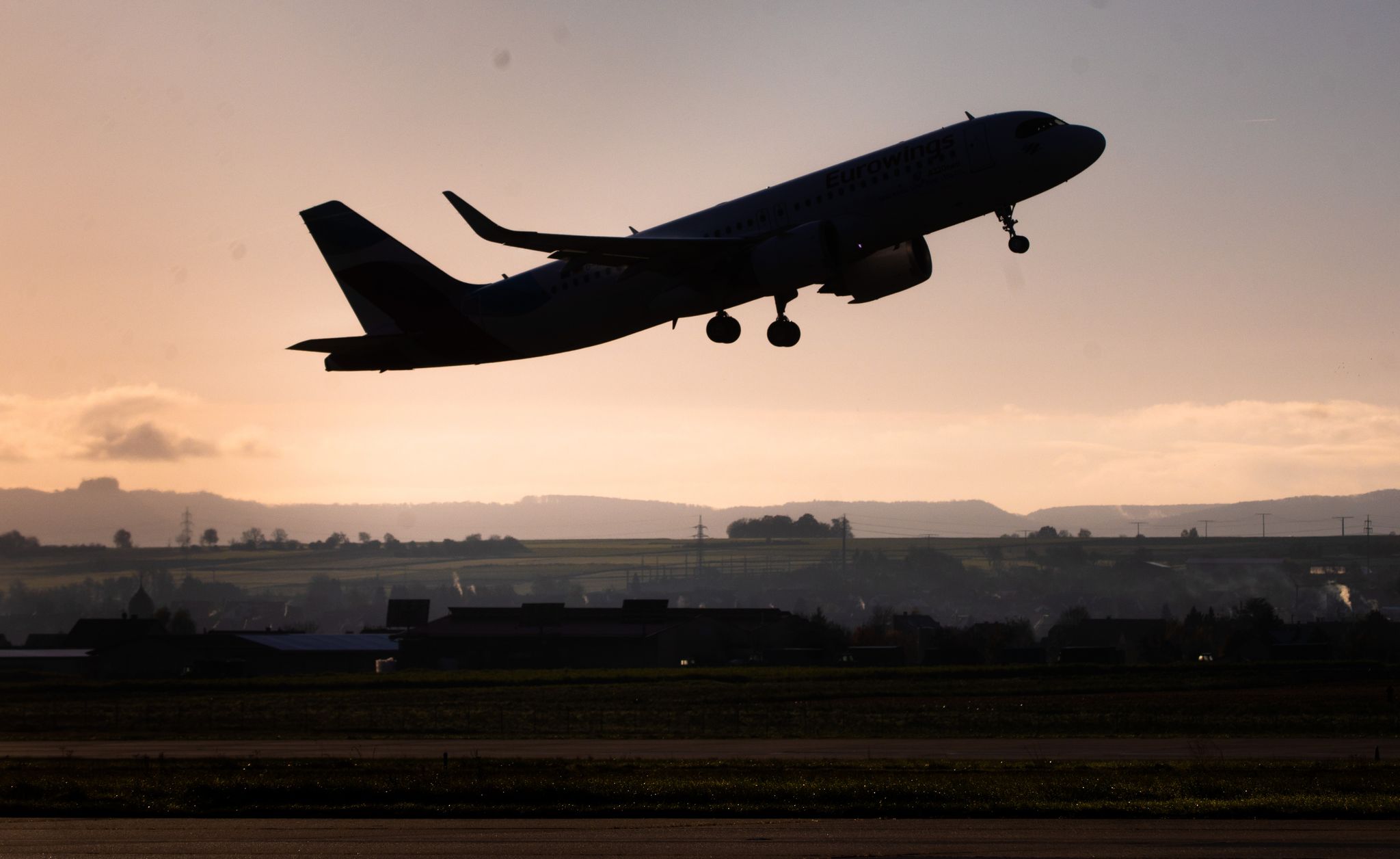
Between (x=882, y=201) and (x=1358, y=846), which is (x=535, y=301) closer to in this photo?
(x=882, y=201)

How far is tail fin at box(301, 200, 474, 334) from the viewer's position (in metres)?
50.6

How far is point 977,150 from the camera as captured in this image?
132 feet

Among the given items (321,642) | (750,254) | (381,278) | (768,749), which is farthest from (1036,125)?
(321,642)

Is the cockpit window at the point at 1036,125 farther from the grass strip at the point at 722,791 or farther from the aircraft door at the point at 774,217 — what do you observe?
the grass strip at the point at 722,791

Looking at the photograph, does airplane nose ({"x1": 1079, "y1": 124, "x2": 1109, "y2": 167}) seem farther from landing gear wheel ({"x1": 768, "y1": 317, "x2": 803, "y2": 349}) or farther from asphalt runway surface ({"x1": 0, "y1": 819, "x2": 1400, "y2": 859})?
asphalt runway surface ({"x1": 0, "y1": 819, "x2": 1400, "y2": 859})

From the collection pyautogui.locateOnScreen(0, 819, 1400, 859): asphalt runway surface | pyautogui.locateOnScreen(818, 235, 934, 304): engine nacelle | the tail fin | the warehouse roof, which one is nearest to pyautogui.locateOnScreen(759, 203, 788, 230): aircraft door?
pyautogui.locateOnScreen(818, 235, 934, 304): engine nacelle

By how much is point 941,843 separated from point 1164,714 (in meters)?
52.2

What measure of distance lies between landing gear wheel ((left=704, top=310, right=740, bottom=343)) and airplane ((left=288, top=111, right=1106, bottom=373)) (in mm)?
50

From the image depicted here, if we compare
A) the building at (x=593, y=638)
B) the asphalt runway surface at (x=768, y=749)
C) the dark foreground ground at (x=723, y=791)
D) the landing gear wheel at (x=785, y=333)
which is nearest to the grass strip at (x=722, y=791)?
the dark foreground ground at (x=723, y=791)

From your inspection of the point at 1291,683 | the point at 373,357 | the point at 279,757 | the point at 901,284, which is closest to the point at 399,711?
the point at 279,757

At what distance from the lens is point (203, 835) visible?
3231 cm

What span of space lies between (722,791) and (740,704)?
168 ft

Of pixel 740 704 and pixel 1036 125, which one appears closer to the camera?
pixel 1036 125

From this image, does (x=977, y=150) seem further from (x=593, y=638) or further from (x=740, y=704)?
(x=593, y=638)
